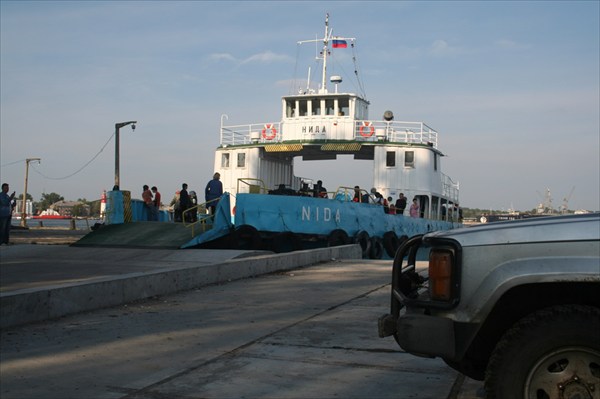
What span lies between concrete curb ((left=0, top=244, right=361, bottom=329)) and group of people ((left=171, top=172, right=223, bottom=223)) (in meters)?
5.03

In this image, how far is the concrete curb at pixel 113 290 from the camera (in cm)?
649

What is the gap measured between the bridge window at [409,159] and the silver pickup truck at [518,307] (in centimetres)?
2049

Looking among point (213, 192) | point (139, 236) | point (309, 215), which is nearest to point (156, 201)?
point (213, 192)

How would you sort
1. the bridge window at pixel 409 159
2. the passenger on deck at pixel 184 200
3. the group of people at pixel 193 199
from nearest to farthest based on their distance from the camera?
the group of people at pixel 193 199 → the passenger on deck at pixel 184 200 → the bridge window at pixel 409 159

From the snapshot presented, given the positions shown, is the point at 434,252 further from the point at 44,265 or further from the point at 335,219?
the point at 335,219

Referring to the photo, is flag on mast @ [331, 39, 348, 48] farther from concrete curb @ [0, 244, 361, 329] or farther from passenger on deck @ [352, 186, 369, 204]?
concrete curb @ [0, 244, 361, 329]

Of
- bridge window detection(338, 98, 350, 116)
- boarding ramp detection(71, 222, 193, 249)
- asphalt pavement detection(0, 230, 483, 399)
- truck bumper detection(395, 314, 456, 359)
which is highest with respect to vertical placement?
bridge window detection(338, 98, 350, 116)

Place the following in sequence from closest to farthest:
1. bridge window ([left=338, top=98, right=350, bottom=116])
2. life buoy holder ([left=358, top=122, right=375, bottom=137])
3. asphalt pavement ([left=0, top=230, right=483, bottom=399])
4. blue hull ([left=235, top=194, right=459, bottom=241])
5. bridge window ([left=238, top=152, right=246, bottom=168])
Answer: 1. asphalt pavement ([left=0, top=230, right=483, bottom=399])
2. blue hull ([left=235, top=194, right=459, bottom=241])
3. life buoy holder ([left=358, top=122, right=375, bottom=137])
4. bridge window ([left=238, top=152, right=246, bottom=168])
5. bridge window ([left=338, top=98, right=350, bottom=116])

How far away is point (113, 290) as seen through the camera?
7.85 metres

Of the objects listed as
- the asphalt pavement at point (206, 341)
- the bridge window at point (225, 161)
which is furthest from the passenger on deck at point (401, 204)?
the asphalt pavement at point (206, 341)

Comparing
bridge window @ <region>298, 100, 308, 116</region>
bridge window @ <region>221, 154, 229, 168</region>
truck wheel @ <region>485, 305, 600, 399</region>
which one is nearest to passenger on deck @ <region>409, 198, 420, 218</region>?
bridge window @ <region>298, 100, 308, 116</region>

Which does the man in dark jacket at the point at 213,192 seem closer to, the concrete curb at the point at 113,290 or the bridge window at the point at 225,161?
the concrete curb at the point at 113,290

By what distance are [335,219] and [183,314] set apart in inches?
434

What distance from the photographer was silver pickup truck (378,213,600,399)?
10.2 feet
